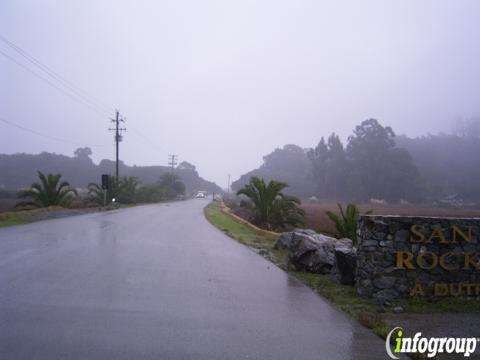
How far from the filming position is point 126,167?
155750mm

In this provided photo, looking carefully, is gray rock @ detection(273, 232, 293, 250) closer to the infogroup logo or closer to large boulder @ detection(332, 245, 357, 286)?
large boulder @ detection(332, 245, 357, 286)

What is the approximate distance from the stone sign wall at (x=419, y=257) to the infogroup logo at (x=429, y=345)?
216 cm

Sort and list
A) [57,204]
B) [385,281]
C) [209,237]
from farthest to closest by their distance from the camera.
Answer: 1. [57,204]
2. [209,237]
3. [385,281]

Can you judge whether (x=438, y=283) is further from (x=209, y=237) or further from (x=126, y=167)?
(x=126, y=167)

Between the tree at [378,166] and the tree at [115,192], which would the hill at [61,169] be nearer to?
the tree at [115,192]

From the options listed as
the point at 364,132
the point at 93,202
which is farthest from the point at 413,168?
the point at 93,202

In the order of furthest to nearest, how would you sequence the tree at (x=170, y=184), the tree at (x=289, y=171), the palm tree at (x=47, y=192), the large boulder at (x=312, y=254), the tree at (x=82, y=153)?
the tree at (x=82, y=153)
the tree at (x=289, y=171)
the tree at (x=170, y=184)
the palm tree at (x=47, y=192)
the large boulder at (x=312, y=254)

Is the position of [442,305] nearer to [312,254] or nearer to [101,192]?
[312,254]

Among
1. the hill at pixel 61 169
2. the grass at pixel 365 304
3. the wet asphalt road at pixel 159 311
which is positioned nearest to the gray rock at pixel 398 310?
the grass at pixel 365 304

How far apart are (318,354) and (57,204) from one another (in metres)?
33.9

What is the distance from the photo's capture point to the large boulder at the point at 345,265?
423 inches

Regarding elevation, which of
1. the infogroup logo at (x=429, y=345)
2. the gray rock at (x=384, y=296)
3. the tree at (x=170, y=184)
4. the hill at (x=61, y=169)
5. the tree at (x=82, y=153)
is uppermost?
the tree at (x=82, y=153)

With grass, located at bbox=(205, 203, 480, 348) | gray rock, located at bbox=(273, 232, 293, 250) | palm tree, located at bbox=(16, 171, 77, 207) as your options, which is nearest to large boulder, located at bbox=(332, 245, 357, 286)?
grass, located at bbox=(205, 203, 480, 348)

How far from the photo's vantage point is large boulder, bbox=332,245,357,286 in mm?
10734
